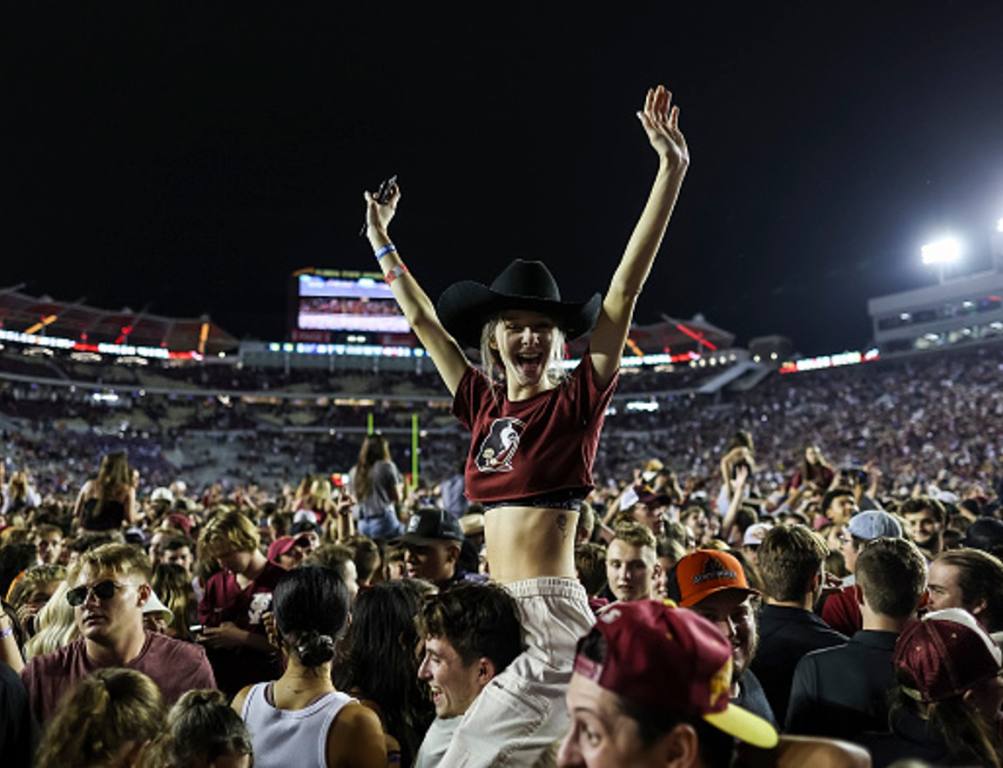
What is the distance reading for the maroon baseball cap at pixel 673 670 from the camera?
1.61m

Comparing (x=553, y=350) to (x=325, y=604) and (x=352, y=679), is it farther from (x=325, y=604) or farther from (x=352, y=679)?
(x=352, y=679)

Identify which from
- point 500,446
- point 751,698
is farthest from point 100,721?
point 751,698

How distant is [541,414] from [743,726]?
160 centimetres

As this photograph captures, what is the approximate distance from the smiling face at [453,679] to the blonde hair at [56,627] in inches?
83.5

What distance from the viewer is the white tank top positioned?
2.90 metres

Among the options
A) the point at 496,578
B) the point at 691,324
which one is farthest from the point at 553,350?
the point at 691,324

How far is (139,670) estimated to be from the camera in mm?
3518

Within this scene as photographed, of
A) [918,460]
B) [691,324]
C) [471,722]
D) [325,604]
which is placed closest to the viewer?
[471,722]

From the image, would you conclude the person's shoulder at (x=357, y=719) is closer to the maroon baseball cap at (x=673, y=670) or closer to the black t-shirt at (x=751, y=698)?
the black t-shirt at (x=751, y=698)

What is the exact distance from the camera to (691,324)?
65.1m

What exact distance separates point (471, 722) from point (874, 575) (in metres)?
2.06

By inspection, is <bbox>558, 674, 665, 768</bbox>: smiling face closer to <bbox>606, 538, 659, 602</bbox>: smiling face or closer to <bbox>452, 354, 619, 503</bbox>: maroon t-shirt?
<bbox>452, 354, 619, 503</bbox>: maroon t-shirt

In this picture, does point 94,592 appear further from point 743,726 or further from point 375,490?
point 375,490

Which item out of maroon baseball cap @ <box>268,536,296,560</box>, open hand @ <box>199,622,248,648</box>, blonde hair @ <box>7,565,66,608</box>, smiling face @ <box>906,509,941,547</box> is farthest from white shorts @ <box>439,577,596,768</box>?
smiling face @ <box>906,509,941,547</box>
